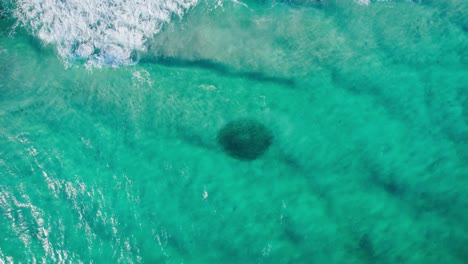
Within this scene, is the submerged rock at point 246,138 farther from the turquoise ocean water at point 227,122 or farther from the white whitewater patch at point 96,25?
the white whitewater patch at point 96,25

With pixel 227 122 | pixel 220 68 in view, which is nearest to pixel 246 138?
pixel 227 122

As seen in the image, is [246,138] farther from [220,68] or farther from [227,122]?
[220,68]

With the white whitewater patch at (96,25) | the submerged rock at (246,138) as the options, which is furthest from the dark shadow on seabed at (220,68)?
the submerged rock at (246,138)

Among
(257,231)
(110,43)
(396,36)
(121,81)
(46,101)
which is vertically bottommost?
(257,231)

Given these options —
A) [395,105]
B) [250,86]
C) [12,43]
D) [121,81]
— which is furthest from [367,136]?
[12,43]

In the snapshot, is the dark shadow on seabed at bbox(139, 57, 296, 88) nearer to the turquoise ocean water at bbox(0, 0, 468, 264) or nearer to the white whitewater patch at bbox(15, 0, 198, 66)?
the turquoise ocean water at bbox(0, 0, 468, 264)

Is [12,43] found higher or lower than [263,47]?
lower

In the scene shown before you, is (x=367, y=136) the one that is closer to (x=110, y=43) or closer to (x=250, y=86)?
(x=250, y=86)
